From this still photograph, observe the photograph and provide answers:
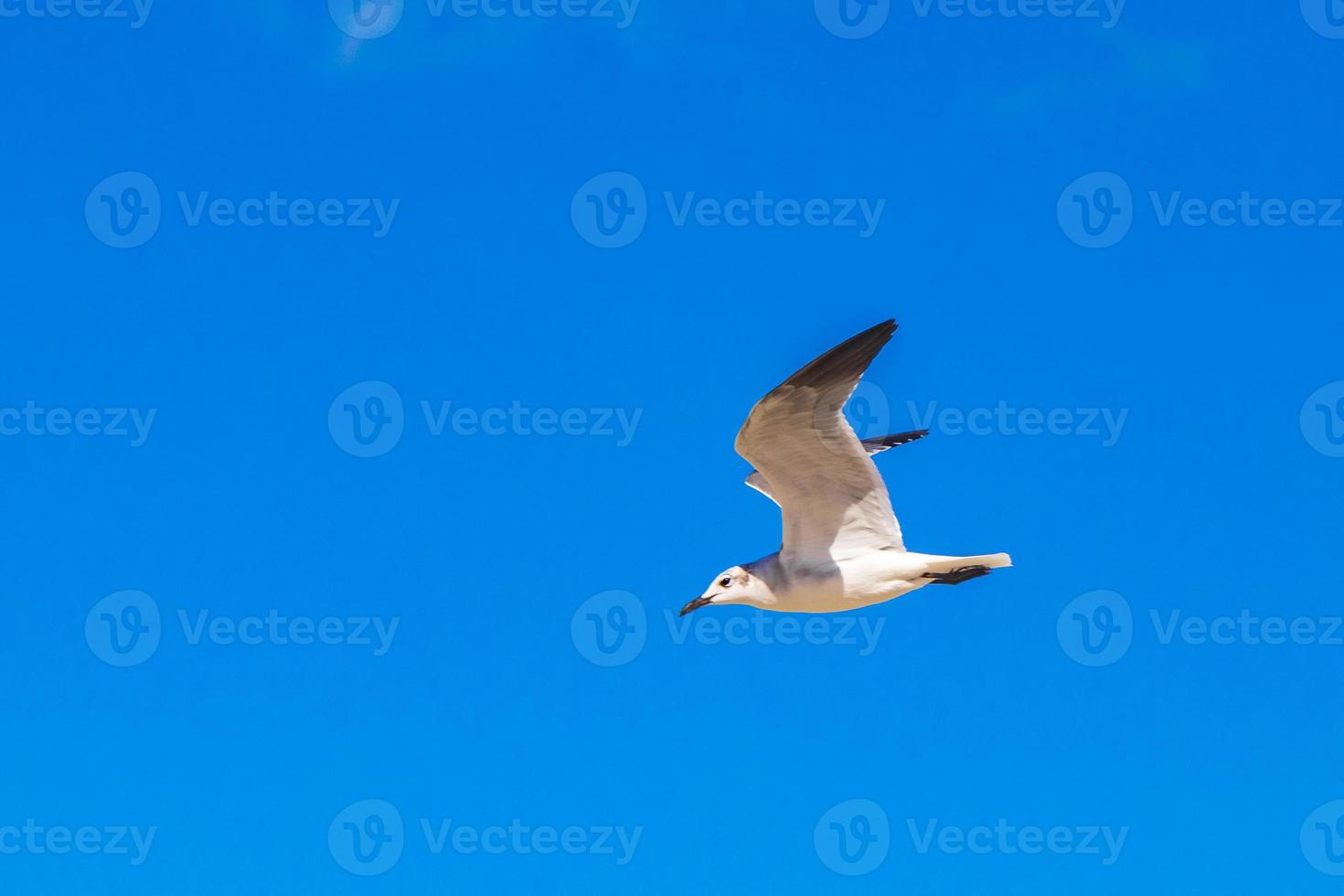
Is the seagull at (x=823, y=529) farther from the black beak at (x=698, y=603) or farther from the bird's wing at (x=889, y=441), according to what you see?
the bird's wing at (x=889, y=441)

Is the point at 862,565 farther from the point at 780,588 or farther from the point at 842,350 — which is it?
the point at 842,350

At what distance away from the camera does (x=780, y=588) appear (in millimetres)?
17359

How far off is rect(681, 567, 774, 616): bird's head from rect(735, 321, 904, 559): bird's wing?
0.50m

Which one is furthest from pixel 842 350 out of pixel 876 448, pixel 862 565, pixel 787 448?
pixel 876 448

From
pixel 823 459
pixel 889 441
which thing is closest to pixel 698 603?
pixel 823 459

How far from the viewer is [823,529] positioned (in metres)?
17.2

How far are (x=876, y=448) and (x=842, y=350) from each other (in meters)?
5.10

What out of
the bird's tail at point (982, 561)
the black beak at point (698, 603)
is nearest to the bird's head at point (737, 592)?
the black beak at point (698, 603)

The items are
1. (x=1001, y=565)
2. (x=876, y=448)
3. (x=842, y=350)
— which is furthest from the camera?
(x=876, y=448)

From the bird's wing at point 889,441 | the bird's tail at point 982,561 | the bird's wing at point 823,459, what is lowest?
the bird's tail at point 982,561

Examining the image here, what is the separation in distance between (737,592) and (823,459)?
185 cm

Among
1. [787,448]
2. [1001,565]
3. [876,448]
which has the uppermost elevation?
[876,448]

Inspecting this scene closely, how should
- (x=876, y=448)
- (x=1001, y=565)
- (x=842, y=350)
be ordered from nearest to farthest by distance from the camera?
(x=842, y=350) < (x=1001, y=565) < (x=876, y=448)

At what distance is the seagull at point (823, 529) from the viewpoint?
16047 mm
